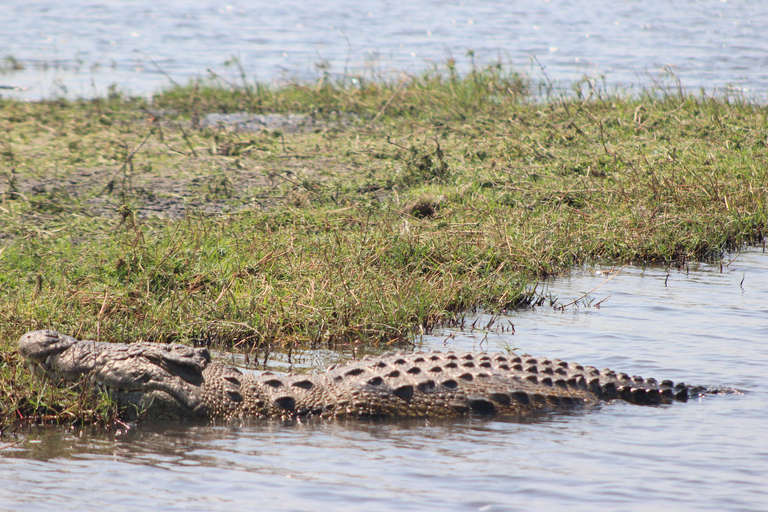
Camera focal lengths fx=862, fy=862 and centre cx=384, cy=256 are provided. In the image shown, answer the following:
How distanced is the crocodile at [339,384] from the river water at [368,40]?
362 inches

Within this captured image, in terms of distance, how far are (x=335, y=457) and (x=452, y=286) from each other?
7.11ft

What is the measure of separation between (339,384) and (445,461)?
2.69ft

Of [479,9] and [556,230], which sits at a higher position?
[479,9]

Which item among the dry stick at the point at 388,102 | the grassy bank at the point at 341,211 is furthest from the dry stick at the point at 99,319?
the dry stick at the point at 388,102

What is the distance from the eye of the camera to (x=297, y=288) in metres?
5.41

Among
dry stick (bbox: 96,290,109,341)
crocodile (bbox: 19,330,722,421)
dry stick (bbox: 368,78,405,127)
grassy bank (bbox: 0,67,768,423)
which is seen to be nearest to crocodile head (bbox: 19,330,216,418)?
crocodile (bbox: 19,330,722,421)

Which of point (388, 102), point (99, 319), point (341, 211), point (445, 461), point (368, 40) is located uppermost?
point (368, 40)

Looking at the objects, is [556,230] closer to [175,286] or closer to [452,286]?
[452,286]

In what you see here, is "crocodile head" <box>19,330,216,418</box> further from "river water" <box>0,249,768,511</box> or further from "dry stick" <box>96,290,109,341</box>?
"dry stick" <box>96,290,109,341</box>

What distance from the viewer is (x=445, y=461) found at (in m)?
3.64

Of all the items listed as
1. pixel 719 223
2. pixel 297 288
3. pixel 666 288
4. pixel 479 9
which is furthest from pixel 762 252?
pixel 479 9

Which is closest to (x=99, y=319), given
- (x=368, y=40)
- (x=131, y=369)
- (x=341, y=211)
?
(x=131, y=369)

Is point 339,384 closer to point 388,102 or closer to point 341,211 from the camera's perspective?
point 341,211

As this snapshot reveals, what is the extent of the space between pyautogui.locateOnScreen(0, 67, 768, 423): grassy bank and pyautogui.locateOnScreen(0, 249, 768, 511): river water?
538 mm
